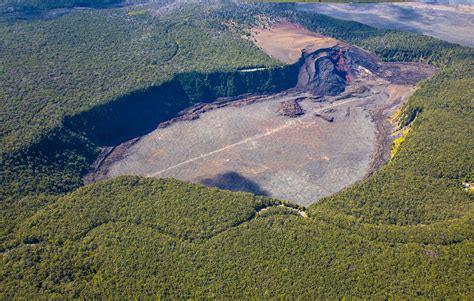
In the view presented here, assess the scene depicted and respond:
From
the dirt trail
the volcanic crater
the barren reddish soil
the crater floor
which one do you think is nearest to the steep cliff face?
the volcanic crater

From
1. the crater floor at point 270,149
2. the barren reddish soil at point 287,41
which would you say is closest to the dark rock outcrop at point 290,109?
the crater floor at point 270,149

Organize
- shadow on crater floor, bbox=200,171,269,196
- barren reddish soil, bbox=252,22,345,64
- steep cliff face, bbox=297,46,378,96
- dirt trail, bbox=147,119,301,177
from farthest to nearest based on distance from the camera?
barren reddish soil, bbox=252,22,345,64 < steep cliff face, bbox=297,46,378,96 < dirt trail, bbox=147,119,301,177 < shadow on crater floor, bbox=200,171,269,196

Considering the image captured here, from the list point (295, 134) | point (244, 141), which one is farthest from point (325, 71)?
point (244, 141)

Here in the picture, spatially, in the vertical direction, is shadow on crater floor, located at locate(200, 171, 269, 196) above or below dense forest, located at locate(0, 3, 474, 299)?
below

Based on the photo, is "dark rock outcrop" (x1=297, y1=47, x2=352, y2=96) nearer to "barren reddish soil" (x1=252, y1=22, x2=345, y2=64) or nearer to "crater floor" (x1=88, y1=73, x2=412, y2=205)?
"barren reddish soil" (x1=252, y1=22, x2=345, y2=64)

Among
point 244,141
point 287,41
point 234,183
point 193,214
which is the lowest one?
point 234,183

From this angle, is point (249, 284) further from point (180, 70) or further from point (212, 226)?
point (180, 70)

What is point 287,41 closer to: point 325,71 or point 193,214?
point 325,71
